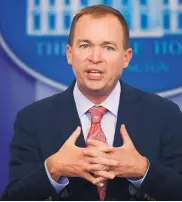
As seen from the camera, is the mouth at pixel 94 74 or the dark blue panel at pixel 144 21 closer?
the mouth at pixel 94 74

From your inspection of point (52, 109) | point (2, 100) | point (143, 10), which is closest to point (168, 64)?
point (143, 10)

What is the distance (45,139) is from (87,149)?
0.81ft

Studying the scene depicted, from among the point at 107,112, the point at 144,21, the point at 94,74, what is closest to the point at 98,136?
the point at 107,112

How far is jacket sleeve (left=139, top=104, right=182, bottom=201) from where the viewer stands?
1.61 meters

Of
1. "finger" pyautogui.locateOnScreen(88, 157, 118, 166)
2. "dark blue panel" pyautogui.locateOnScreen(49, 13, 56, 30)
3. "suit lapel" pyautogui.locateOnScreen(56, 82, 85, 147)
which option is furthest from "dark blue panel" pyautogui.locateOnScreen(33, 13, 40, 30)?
"finger" pyautogui.locateOnScreen(88, 157, 118, 166)

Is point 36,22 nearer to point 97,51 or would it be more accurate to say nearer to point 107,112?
point 97,51

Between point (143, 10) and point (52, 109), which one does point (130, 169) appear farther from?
point (143, 10)

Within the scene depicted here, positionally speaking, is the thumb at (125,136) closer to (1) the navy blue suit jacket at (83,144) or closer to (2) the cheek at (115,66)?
(1) the navy blue suit jacket at (83,144)

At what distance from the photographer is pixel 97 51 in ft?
5.64

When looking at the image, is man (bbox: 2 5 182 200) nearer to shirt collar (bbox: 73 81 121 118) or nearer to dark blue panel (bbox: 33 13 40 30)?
shirt collar (bbox: 73 81 121 118)

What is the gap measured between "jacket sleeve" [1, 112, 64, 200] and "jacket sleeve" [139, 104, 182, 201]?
38 centimetres

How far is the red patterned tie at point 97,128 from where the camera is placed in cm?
170

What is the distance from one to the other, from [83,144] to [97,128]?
9cm

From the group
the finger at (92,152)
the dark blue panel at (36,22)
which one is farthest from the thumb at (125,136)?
the dark blue panel at (36,22)
